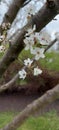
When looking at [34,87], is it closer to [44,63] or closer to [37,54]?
[44,63]

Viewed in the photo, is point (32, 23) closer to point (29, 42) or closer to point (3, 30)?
point (29, 42)

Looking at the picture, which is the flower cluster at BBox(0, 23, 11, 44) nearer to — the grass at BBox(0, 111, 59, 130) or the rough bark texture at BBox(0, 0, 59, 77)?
the rough bark texture at BBox(0, 0, 59, 77)

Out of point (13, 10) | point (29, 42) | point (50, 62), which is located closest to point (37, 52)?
point (29, 42)

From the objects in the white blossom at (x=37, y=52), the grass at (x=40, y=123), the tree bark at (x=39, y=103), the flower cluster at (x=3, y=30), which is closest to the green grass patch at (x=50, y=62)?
the grass at (x=40, y=123)

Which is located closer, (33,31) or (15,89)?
(33,31)

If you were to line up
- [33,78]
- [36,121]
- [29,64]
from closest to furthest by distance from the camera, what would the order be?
[29,64]
[36,121]
[33,78]

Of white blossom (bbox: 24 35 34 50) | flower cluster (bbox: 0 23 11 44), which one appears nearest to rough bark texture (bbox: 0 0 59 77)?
white blossom (bbox: 24 35 34 50)

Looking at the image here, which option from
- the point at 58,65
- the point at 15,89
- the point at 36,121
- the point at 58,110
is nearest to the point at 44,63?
the point at 58,65

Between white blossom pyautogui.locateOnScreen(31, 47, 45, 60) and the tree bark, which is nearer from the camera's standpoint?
the tree bark
